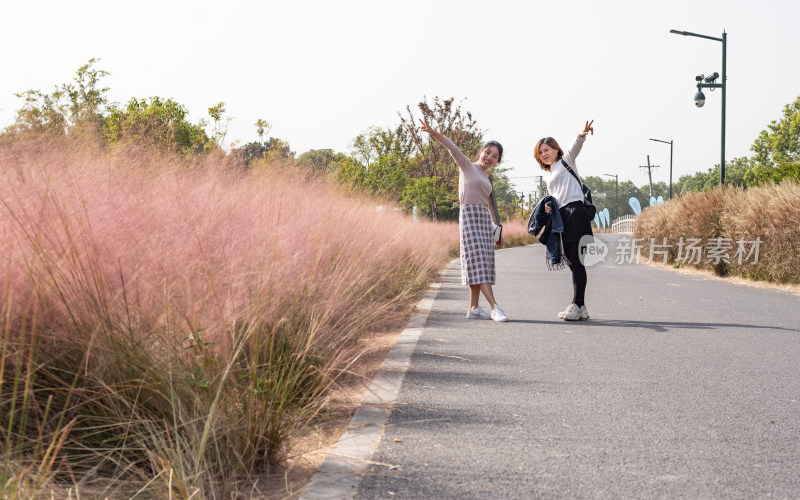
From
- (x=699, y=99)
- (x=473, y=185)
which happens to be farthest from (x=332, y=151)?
(x=699, y=99)

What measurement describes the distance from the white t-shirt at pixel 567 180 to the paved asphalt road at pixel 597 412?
1330mm

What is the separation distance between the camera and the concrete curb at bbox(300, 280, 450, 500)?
2.83 m

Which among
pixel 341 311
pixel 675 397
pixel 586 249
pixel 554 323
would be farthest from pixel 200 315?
pixel 586 249

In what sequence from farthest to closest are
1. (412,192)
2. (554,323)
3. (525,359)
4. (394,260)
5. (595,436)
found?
(412,192), (394,260), (554,323), (525,359), (595,436)

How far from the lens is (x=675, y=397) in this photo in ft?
14.9

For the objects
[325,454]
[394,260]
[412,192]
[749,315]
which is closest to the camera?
[325,454]

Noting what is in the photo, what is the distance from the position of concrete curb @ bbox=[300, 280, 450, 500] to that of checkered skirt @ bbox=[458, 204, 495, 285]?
231 centimetres

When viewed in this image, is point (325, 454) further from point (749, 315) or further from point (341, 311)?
point (749, 315)

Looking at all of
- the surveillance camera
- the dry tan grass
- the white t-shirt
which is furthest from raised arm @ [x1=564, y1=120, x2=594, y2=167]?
the surveillance camera

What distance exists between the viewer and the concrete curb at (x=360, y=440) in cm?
283

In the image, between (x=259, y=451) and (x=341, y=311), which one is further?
(x=341, y=311)

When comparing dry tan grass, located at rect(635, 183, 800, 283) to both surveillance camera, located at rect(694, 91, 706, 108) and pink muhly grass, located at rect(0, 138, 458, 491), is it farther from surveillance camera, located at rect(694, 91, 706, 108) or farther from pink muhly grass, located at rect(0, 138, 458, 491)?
pink muhly grass, located at rect(0, 138, 458, 491)

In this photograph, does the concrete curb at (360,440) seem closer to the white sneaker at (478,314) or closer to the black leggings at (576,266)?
the white sneaker at (478,314)

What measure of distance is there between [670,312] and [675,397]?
4841mm
